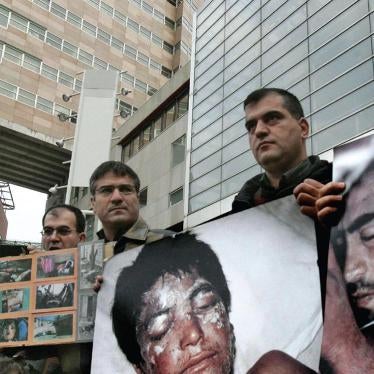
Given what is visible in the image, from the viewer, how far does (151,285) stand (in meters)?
2.05

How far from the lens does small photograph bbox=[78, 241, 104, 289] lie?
93.4 inches

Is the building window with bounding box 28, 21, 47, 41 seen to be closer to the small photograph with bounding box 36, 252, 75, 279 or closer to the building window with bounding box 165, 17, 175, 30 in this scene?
the building window with bounding box 165, 17, 175, 30

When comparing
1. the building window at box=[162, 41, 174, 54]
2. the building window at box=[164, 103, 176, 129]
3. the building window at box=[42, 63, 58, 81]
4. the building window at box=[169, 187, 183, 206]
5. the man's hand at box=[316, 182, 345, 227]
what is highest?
the building window at box=[162, 41, 174, 54]

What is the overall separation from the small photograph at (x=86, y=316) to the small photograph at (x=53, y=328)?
0.05 m

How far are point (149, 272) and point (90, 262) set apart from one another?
1.32 ft

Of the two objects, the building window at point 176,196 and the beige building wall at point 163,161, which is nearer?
the building window at point 176,196

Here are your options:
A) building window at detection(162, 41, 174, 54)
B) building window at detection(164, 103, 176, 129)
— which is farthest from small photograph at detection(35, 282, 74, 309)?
building window at detection(162, 41, 174, 54)

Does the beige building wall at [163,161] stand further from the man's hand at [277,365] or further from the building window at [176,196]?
the man's hand at [277,365]

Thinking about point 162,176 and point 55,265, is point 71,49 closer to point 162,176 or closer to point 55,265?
point 162,176

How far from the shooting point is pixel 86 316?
233cm

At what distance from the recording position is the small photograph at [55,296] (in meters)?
2.40

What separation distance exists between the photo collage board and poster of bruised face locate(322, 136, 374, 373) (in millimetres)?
1181

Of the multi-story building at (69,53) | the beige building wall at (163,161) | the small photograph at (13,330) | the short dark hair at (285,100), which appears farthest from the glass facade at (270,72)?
the small photograph at (13,330)

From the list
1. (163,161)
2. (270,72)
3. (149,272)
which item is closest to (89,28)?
(163,161)
